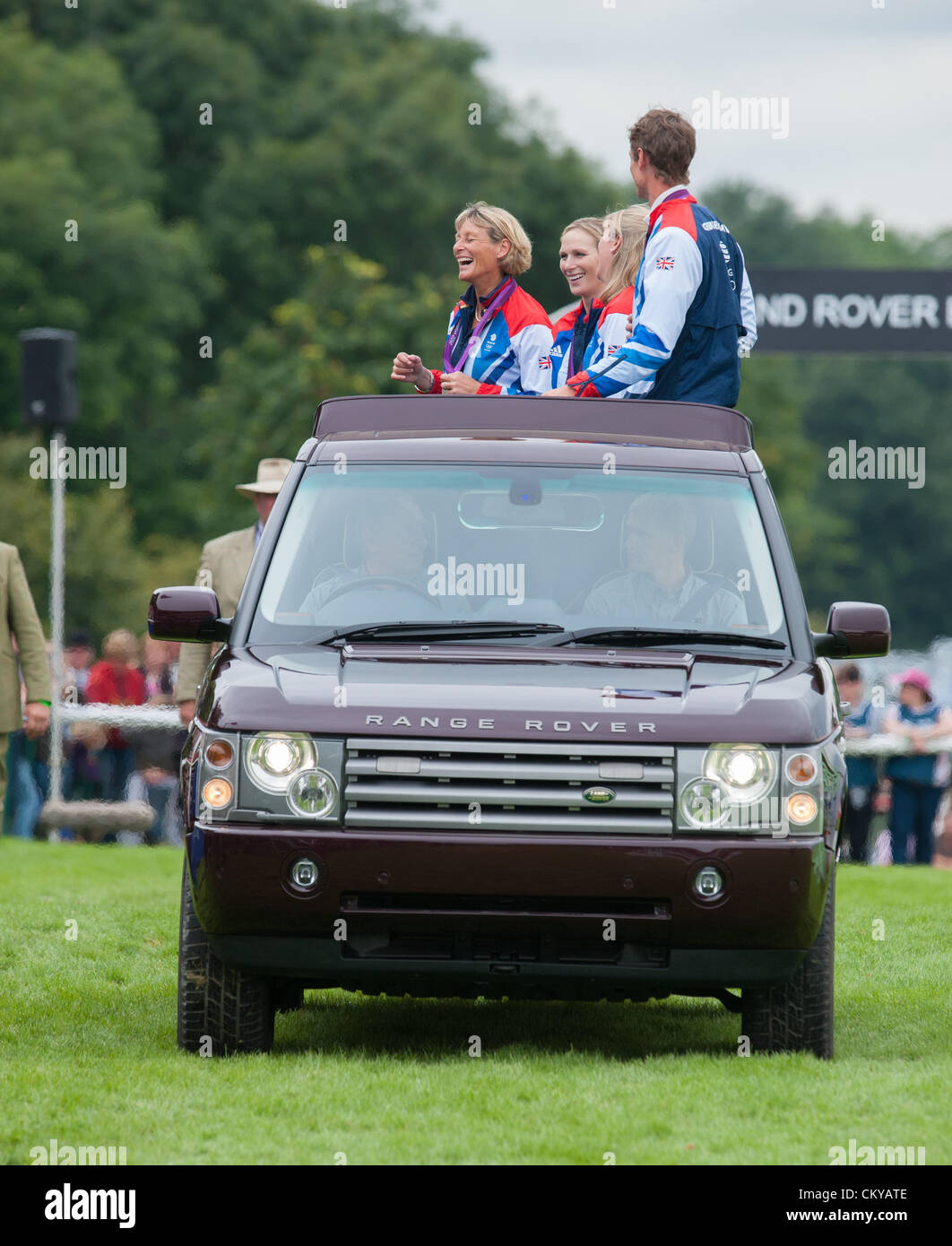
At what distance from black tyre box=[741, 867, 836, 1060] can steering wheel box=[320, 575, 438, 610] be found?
163 cm

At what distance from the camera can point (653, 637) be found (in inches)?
275

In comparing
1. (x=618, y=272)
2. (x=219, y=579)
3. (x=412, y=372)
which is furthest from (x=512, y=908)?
(x=219, y=579)

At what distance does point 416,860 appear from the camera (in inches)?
250

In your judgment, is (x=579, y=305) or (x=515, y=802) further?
(x=579, y=305)

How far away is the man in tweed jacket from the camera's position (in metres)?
12.5

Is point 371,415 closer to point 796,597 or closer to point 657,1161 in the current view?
point 796,597

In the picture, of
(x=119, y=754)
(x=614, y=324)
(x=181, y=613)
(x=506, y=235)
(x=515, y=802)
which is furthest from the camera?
(x=119, y=754)

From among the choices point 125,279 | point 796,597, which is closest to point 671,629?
point 796,597

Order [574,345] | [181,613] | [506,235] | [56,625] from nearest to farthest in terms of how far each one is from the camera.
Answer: [181,613] → [506,235] → [574,345] → [56,625]

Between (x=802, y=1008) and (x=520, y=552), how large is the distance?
1714 mm

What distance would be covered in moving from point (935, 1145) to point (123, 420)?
40959 millimetres

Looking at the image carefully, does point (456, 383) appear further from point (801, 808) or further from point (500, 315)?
point (801, 808)

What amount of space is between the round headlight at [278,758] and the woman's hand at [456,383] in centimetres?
275

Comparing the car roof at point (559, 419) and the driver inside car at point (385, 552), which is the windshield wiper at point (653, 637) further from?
the car roof at point (559, 419)
